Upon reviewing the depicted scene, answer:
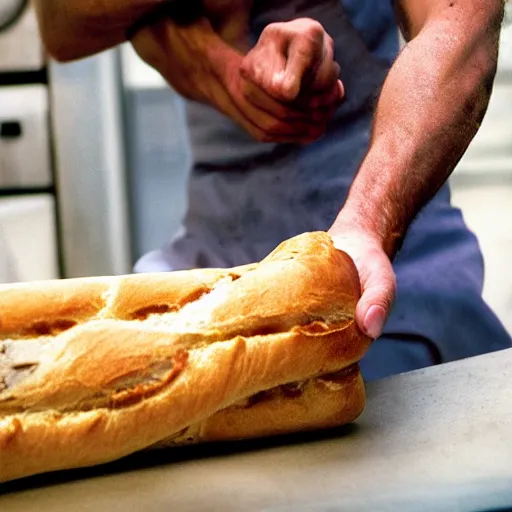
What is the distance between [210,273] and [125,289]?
2.5 inches

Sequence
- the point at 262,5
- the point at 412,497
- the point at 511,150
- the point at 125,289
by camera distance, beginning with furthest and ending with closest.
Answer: the point at 511,150, the point at 262,5, the point at 125,289, the point at 412,497

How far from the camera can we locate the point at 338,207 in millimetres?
878

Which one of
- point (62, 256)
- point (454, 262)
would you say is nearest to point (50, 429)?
point (454, 262)

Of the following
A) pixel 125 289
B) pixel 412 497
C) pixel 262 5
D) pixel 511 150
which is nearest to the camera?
pixel 412 497

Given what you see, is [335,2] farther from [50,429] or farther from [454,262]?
[50,429]

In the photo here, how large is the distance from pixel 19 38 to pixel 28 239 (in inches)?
11.5

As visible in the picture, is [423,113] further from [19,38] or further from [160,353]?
[19,38]

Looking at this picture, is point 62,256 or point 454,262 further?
point 62,256

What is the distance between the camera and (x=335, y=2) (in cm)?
86

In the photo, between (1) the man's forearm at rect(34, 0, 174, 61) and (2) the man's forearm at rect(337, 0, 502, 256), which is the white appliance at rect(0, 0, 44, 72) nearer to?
(1) the man's forearm at rect(34, 0, 174, 61)

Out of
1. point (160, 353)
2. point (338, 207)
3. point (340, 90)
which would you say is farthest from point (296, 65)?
point (160, 353)

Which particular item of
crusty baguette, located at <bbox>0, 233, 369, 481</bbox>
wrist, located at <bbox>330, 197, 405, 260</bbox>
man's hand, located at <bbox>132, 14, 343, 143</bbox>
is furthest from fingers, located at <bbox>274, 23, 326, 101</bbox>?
crusty baguette, located at <bbox>0, 233, 369, 481</bbox>

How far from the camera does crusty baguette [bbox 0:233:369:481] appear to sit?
445 millimetres

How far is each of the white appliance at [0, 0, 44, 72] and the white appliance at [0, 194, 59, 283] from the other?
7.7 inches
